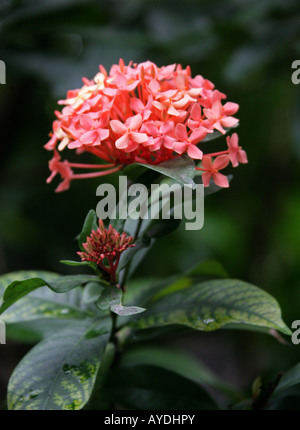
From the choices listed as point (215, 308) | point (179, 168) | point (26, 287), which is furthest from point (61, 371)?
point (179, 168)

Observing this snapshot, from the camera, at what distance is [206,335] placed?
2.70 meters

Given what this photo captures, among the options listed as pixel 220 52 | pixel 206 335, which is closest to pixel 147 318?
pixel 220 52

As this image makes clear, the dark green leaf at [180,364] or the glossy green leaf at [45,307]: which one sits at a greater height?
the glossy green leaf at [45,307]

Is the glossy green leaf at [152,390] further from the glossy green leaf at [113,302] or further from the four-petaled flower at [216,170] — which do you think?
the four-petaled flower at [216,170]

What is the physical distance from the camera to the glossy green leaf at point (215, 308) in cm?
77

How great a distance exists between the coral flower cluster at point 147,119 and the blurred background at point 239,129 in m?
0.70

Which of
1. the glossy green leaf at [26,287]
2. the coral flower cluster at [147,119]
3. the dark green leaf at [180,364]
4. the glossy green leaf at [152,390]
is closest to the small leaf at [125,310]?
the glossy green leaf at [26,287]

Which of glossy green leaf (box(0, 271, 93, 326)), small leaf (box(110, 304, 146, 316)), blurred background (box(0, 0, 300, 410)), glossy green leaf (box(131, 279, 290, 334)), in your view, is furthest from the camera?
blurred background (box(0, 0, 300, 410))

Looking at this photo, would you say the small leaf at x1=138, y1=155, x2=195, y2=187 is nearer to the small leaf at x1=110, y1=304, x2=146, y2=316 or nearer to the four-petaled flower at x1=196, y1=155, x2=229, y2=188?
A: the four-petaled flower at x1=196, y1=155, x2=229, y2=188

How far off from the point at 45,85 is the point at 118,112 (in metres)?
0.81

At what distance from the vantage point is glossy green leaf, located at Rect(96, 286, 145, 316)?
664 mm

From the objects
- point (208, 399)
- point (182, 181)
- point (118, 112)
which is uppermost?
point (118, 112)

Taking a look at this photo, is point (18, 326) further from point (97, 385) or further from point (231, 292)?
point (231, 292)

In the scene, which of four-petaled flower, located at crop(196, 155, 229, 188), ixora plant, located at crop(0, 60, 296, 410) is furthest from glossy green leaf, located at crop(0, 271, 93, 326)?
four-petaled flower, located at crop(196, 155, 229, 188)
